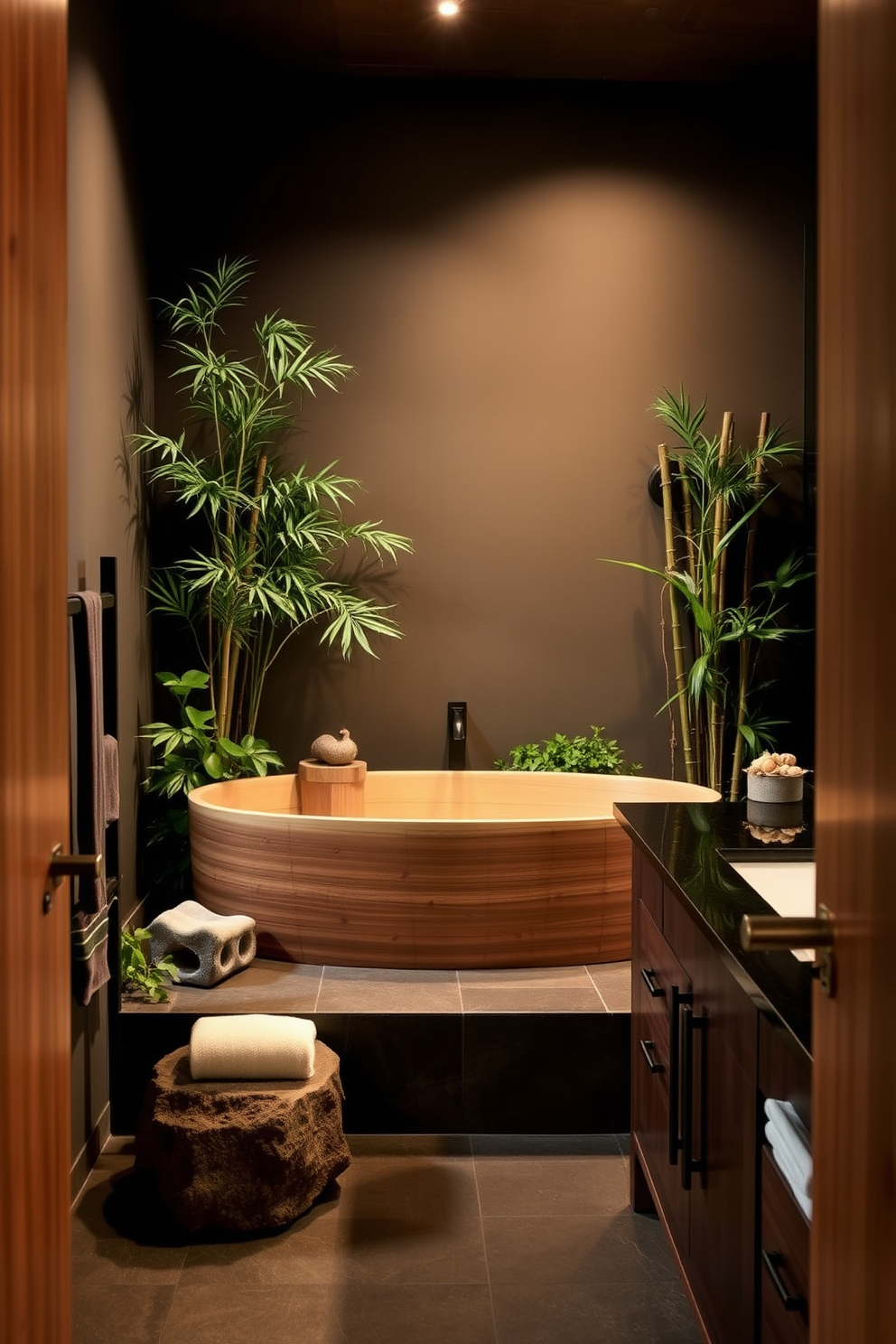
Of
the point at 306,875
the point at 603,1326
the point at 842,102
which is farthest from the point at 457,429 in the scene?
the point at 842,102

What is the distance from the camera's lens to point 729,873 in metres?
2.03

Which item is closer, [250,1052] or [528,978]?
[250,1052]

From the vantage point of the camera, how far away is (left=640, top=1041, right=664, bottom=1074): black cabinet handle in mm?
2328

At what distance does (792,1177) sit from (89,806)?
1688 mm

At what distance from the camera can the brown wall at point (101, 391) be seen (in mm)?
3133

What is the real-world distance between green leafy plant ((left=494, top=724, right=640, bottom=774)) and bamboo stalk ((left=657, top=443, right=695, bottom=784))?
205 mm

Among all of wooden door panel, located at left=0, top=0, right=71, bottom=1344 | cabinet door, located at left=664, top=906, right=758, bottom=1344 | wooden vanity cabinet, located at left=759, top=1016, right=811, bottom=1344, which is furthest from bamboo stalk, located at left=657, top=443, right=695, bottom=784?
wooden door panel, located at left=0, top=0, right=71, bottom=1344

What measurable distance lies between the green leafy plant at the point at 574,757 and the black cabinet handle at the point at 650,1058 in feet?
7.31

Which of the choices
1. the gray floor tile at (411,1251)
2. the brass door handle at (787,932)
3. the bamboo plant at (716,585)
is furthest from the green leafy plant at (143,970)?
the brass door handle at (787,932)

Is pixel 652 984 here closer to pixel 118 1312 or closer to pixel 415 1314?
pixel 415 1314

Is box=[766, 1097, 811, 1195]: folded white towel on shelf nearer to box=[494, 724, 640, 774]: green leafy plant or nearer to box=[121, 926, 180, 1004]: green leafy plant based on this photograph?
box=[121, 926, 180, 1004]: green leafy plant

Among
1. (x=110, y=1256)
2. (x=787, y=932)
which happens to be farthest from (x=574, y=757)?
(x=787, y=932)

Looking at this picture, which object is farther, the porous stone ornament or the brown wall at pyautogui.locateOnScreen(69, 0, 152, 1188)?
the brown wall at pyautogui.locateOnScreen(69, 0, 152, 1188)

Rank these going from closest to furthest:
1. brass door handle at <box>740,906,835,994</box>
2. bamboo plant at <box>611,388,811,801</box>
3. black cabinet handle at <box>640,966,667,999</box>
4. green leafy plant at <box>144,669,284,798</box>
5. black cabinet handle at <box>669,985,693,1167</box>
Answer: brass door handle at <box>740,906,835,994</box>, black cabinet handle at <box>669,985,693,1167</box>, black cabinet handle at <box>640,966,667,999</box>, green leafy plant at <box>144,669,284,798</box>, bamboo plant at <box>611,388,811,801</box>
